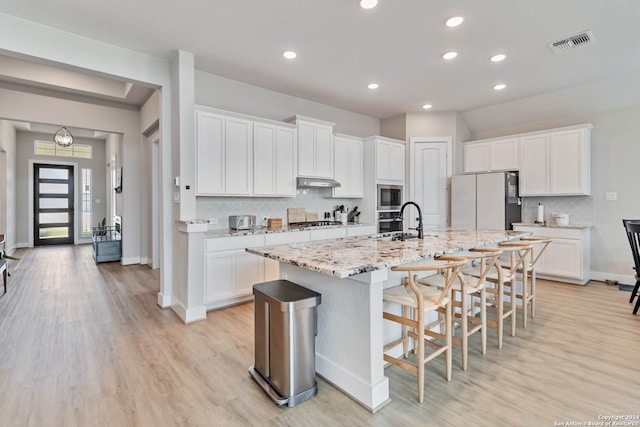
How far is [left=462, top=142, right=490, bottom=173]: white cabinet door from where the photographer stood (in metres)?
5.43

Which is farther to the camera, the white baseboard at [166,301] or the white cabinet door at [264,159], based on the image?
the white cabinet door at [264,159]

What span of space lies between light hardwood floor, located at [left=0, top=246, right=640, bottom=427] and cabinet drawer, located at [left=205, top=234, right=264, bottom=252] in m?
0.72

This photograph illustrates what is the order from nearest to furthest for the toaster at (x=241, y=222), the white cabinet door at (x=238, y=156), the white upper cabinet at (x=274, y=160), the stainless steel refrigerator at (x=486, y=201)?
1. the white cabinet door at (x=238, y=156)
2. the toaster at (x=241, y=222)
3. the white upper cabinet at (x=274, y=160)
4. the stainless steel refrigerator at (x=486, y=201)

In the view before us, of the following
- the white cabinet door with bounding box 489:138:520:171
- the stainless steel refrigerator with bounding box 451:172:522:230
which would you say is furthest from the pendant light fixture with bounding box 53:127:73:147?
the white cabinet door with bounding box 489:138:520:171

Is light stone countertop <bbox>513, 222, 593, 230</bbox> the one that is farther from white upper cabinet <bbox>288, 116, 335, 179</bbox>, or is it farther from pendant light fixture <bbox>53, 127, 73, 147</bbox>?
pendant light fixture <bbox>53, 127, 73, 147</bbox>

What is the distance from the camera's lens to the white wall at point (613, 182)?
4.40 metres

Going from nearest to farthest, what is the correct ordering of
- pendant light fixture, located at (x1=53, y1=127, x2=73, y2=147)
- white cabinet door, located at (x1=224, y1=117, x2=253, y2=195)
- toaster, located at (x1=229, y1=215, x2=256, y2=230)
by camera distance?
white cabinet door, located at (x1=224, y1=117, x2=253, y2=195)
toaster, located at (x1=229, y1=215, x2=256, y2=230)
pendant light fixture, located at (x1=53, y1=127, x2=73, y2=147)

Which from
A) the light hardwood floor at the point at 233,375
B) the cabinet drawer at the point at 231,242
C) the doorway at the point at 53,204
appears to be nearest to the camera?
the light hardwood floor at the point at 233,375

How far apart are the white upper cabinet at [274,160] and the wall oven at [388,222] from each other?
5.82ft

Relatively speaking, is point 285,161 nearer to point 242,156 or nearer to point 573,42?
point 242,156

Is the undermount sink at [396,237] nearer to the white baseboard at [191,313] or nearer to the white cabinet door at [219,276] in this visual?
the white cabinet door at [219,276]

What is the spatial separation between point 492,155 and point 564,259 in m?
1.95

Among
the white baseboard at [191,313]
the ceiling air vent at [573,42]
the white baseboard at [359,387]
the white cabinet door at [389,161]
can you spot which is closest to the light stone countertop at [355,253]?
the white baseboard at [359,387]

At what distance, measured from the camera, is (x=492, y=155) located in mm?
5355
